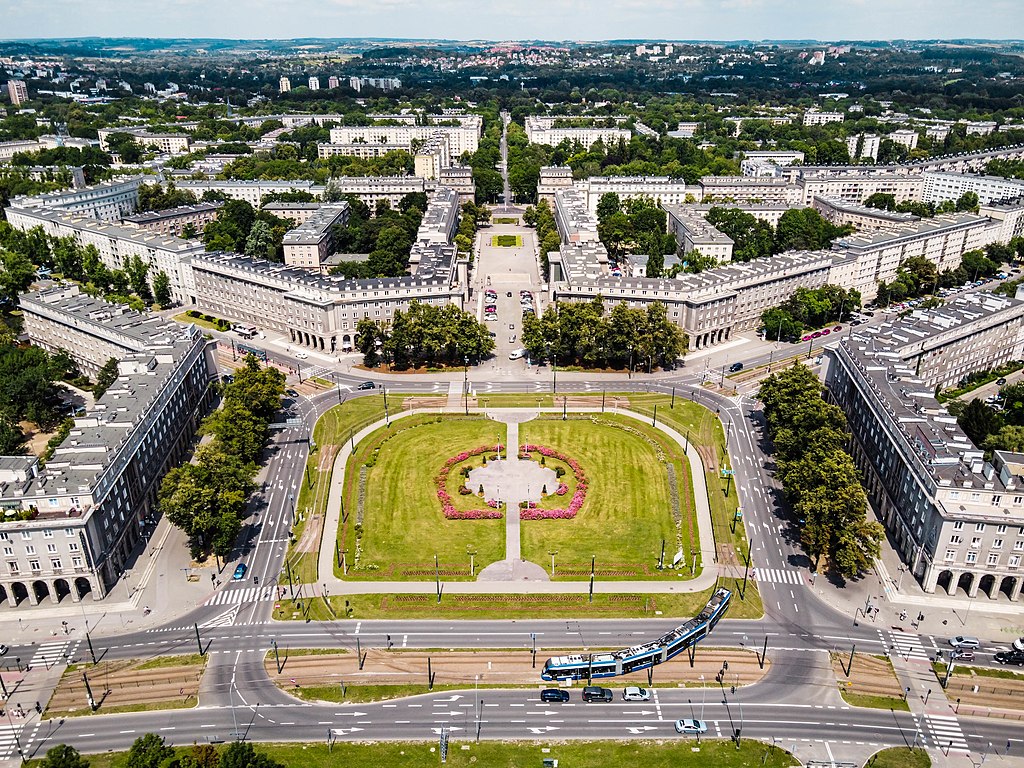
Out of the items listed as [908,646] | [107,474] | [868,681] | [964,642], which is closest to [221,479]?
[107,474]

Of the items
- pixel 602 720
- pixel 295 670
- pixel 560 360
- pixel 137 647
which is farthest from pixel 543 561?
pixel 560 360

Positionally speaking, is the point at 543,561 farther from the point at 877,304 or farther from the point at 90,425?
the point at 877,304

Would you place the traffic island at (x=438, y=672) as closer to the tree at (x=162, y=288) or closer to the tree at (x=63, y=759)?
the tree at (x=63, y=759)

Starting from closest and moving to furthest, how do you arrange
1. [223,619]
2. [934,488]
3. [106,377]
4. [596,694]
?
[596,694], [223,619], [934,488], [106,377]

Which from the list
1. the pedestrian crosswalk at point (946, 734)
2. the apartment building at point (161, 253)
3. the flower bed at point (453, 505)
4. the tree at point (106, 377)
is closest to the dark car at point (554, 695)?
the flower bed at point (453, 505)

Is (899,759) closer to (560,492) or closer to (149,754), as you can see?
(560,492)

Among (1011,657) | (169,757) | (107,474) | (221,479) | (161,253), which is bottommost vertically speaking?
(1011,657)

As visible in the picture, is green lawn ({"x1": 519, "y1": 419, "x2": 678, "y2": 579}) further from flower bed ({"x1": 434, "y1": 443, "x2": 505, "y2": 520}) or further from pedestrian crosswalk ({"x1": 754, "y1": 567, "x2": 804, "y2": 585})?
pedestrian crosswalk ({"x1": 754, "y1": 567, "x2": 804, "y2": 585})
